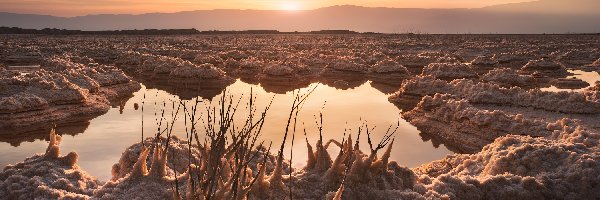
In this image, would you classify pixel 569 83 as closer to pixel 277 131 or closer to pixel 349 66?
pixel 349 66

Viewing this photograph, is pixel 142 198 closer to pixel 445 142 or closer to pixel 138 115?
pixel 445 142

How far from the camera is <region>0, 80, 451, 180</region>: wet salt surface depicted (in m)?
11.6

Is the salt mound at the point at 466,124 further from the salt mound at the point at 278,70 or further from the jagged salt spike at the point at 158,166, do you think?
the salt mound at the point at 278,70

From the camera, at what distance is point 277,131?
14.0 meters

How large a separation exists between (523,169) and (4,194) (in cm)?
769

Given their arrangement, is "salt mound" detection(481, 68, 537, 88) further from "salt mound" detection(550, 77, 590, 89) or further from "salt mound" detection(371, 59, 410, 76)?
"salt mound" detection(371, 59, 410, 76)

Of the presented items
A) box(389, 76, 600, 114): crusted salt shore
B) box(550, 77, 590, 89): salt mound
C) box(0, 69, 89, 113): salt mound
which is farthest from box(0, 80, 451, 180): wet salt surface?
box(550, 77, 590, 89): salt mound

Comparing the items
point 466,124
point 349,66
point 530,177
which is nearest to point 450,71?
point 349,66

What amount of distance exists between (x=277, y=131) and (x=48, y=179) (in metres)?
7.58

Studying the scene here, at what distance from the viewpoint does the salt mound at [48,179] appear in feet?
20.9

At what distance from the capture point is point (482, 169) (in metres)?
8.88

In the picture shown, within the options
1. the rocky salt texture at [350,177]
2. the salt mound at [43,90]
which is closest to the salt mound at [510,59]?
the salt mound at [43,90]

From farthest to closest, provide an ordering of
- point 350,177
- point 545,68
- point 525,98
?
1. point 545,68
2. point 525,98
3. point 350,177

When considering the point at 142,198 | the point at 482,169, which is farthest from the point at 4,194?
the point at 482,169
